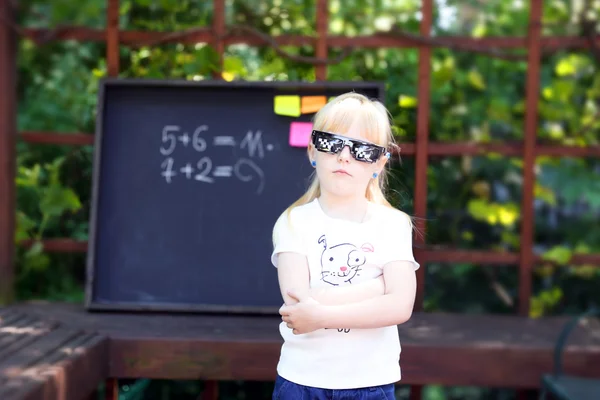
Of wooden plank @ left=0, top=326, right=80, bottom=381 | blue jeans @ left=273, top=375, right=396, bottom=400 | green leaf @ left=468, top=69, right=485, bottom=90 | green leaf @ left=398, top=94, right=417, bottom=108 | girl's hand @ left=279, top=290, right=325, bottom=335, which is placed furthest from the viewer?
green leaf @ left=468, top=69, right=485, bottom=90

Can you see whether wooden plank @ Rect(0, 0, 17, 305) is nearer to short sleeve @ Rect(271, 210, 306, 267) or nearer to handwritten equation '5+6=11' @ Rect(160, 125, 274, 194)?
handwritten equation '5+6=11' @ Rect(160, 125, 274, 194)

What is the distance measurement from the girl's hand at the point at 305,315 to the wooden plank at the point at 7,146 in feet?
7.11

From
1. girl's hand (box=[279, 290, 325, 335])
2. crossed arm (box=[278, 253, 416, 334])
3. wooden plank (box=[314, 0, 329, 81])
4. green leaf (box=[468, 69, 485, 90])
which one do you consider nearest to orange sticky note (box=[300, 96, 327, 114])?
wooden plank (box=[314, 0, 329, 81])

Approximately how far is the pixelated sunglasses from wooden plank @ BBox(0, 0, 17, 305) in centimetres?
215

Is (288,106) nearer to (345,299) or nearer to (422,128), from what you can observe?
(422,128)

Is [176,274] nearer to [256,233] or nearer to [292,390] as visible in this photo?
[256,233]

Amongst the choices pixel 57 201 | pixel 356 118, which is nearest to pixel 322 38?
pixel 57 201

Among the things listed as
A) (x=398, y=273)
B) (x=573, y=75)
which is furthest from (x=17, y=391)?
(x=573, y=75)

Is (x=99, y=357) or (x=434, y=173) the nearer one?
(x=99, y=357)

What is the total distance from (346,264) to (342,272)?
0.02 metres

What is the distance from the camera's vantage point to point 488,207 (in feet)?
12.0

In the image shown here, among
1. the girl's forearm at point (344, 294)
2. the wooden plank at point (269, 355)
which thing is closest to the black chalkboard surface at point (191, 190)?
the wooden plank at point (269, 355)

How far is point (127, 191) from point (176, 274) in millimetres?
415

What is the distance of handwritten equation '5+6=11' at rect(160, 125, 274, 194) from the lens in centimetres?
332
